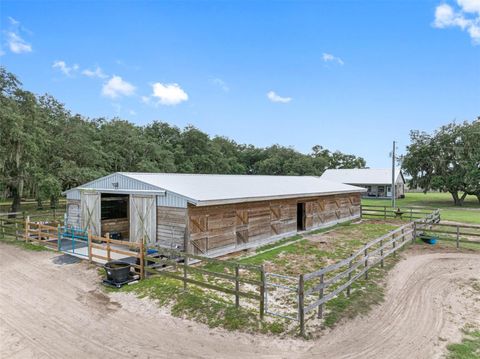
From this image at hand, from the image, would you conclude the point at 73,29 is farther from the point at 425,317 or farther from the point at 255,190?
the point at 425,317

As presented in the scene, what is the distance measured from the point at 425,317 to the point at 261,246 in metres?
8.07

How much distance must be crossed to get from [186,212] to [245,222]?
360 centimetres

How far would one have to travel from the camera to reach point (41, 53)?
18.1 meters

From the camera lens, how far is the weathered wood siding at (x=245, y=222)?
11.9 metres

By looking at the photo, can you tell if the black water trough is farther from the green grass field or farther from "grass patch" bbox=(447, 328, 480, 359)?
the green grass field

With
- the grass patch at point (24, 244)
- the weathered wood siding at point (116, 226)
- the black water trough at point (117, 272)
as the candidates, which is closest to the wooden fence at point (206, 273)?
the black water trough at point (117, 272)

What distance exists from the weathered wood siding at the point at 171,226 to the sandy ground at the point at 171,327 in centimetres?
313

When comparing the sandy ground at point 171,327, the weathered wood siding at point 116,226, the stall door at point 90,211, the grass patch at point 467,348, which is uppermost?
the stall door at point 90,211

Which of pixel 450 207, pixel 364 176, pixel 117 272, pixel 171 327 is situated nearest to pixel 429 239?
pixel 171 327

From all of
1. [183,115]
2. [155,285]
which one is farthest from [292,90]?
[183,115]

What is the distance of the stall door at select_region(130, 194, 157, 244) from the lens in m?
12.4

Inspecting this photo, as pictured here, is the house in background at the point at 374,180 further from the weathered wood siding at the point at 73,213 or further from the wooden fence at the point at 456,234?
the weathered wood siding at the point at 73,213

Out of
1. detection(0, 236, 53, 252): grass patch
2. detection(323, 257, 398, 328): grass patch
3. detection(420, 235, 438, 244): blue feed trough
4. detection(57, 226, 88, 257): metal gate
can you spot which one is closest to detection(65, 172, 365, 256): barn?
detection(57, 226, 88, 257): metal gate

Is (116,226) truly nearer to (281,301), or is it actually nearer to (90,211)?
(90,211)
